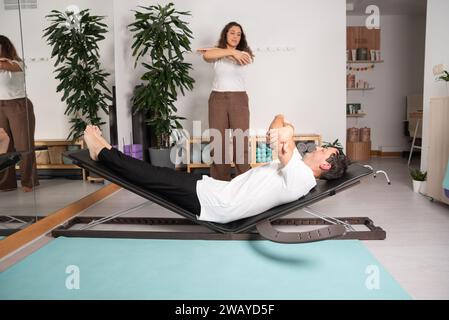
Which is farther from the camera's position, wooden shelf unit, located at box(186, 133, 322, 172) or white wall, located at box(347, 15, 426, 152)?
white wall, located at box(347, 15, 426, 152)

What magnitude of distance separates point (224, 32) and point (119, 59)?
1.43 m

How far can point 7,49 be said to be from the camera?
219 cm

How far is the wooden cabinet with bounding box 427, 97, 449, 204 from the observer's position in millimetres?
3037

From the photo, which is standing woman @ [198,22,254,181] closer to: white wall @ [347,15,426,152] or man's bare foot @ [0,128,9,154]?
man's bare foot @ [0,128,9,154]

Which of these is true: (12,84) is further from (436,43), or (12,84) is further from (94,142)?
(436,43)

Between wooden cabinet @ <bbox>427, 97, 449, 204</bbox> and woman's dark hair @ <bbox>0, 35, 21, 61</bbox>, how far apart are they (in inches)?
122

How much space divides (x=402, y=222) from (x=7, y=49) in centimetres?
277

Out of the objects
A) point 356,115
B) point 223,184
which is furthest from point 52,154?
point 356,115

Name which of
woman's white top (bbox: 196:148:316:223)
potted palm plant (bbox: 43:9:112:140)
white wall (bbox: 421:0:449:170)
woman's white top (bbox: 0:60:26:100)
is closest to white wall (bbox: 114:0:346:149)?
potted palm plant (bbox: 43:9:112:140)

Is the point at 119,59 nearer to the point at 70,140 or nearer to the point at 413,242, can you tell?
the point at 70,140

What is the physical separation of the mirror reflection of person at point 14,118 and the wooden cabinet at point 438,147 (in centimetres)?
305

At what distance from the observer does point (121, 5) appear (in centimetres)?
450

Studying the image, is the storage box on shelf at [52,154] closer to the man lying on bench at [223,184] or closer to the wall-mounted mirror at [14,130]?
the wall-mounted mirror at [14,130]

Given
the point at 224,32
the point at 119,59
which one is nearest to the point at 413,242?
the point at 224,32
